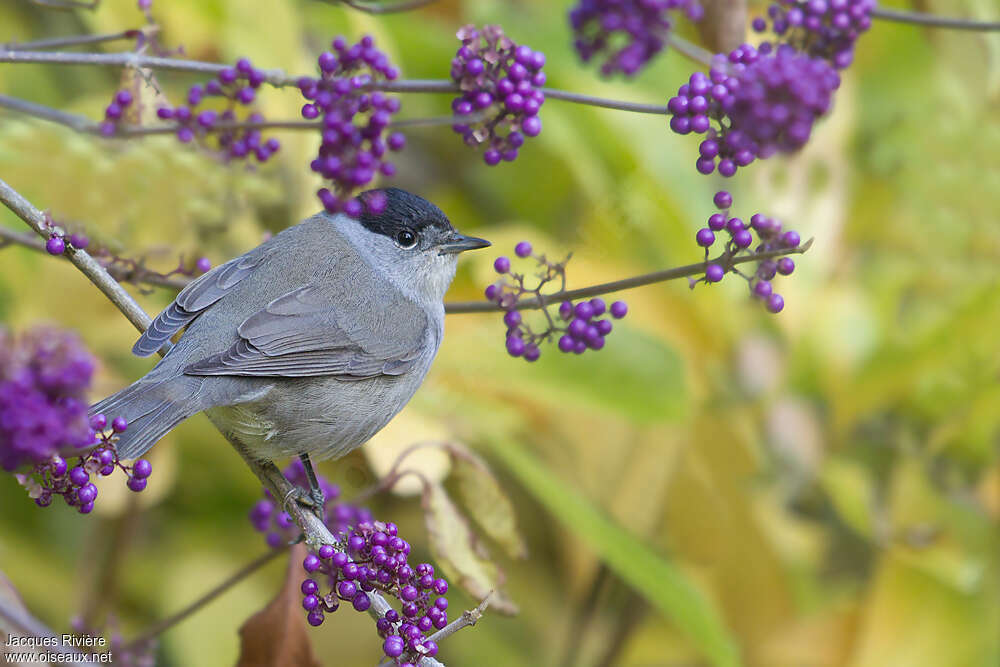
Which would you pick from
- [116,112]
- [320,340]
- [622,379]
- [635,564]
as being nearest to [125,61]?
[116,112]

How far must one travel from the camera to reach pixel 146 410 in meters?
2.10

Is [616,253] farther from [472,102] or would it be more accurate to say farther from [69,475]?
[69,475]

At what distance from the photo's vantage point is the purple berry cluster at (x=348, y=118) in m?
1.76

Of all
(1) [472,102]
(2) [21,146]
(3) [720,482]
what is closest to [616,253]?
(3) [720,482]

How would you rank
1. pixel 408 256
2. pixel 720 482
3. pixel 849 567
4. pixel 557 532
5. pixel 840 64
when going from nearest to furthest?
pixel 840 64
pixel 408 256
pixel 720 482
pixel 557 532
pixel 849 567

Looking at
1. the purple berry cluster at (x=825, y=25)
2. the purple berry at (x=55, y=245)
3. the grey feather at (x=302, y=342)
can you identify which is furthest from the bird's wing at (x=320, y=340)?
the purple berry cluster at (x=825, y=25)

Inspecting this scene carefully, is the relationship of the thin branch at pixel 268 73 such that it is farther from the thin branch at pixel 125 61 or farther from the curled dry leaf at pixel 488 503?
the curled dry leaf at pixel 488 503

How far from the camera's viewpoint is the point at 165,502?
11.3 ft

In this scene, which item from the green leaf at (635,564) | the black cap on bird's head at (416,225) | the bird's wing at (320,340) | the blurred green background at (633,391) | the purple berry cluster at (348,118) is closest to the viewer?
the purple berry cluster at (348,118)

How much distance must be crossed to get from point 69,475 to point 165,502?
2.00 m

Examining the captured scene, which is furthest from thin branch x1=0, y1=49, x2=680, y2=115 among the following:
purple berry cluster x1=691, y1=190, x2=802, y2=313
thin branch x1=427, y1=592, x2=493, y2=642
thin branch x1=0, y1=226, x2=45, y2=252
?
thin branch x1=427, y1=592, x2=493, y2=642

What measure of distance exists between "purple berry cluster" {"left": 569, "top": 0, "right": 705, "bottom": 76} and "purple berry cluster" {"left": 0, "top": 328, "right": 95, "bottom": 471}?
1.30 m

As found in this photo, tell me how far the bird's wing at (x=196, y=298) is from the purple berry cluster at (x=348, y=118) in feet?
1.84

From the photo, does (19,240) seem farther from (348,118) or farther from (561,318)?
(561,318)
